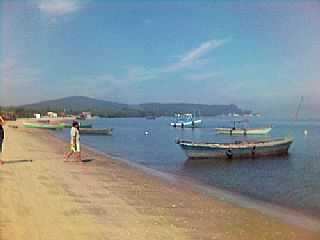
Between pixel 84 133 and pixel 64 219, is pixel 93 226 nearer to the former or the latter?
pixel 64 219

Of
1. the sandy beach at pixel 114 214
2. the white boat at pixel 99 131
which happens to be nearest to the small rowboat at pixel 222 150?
the sandy beach at pixel 114 214

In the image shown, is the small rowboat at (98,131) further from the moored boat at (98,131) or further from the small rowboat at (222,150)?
the small rowboat at (222,150)

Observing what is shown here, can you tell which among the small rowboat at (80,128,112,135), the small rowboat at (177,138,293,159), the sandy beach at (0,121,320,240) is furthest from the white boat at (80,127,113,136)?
the sandy beach at (0,121,320,240)

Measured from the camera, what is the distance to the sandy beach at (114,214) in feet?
22.9

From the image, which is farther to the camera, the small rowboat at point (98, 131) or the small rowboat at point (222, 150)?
the small rowboat at point (98, 131)

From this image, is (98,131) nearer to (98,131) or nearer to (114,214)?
(98,131)

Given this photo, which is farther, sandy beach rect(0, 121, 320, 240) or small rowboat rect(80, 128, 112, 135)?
small rowboat rect(80, 128, 112, 135)

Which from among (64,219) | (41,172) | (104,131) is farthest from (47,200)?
(104,131)

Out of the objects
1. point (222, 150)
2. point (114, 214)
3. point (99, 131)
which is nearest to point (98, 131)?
point (99, 131)

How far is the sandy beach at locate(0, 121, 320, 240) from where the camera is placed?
22.9ft

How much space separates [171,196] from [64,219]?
4.64 m

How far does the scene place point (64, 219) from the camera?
7.59 meters

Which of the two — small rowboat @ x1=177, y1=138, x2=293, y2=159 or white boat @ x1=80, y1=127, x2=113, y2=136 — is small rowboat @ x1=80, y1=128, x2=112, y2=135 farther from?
small rowboat @ x1=177, y1=138, x2=293, y2=159

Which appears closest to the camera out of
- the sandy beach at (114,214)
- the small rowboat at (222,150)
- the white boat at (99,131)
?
the sandy beach at (114,214)
